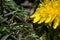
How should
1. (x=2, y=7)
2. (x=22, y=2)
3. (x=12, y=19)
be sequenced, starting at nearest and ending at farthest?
(x=12, y=19), (x=2, y=7), (x=22, y=2)

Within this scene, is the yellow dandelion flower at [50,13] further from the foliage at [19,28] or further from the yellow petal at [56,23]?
the foliage at [19,28]

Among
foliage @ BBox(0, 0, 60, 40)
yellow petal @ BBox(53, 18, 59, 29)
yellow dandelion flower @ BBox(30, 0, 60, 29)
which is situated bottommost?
foliage @ BBox(0, 0, 60, 40)

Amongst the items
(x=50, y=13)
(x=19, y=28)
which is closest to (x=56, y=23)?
(x=50, y=13)

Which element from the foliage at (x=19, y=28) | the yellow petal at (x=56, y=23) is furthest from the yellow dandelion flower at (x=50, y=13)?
the foliage at (x=19, y=28)

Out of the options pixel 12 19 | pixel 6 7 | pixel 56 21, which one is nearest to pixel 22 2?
pixel 6 7

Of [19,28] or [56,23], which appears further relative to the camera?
[19,28]

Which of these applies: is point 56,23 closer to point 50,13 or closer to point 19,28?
point 50,13

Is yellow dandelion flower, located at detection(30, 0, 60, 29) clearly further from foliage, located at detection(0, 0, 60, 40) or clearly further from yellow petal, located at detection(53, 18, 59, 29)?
foliage, located at detection(0, 0, 60, 40)

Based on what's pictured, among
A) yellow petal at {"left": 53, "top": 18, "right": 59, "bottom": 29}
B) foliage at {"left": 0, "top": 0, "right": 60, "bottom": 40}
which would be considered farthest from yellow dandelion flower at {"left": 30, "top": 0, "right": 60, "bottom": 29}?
foliage at {"left": 0, "top": 0, "right": 60, "bottom": 40}

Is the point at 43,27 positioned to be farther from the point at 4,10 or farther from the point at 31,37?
the point at 4,10

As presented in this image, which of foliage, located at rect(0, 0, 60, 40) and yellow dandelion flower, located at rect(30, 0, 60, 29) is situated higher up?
yellow dandelion flower, located at rect(30, 0, 60, 29)

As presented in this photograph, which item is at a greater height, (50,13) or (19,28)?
(50,13)
